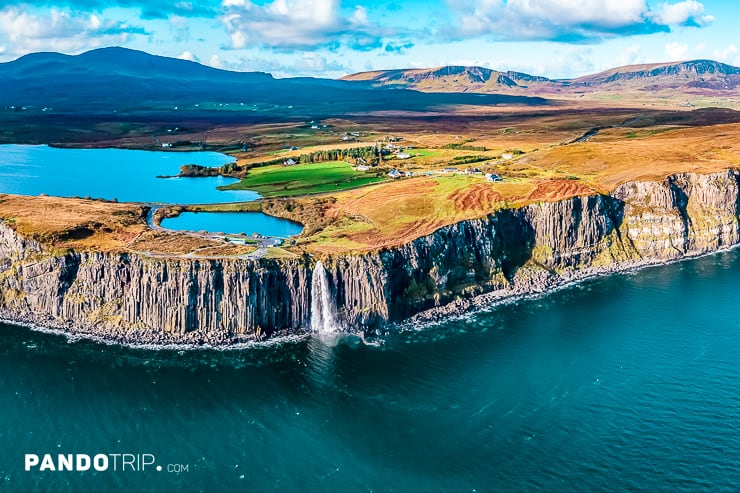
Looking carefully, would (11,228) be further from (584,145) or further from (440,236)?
(584,145)

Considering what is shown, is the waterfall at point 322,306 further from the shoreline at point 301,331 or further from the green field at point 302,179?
the green field at point 302,179

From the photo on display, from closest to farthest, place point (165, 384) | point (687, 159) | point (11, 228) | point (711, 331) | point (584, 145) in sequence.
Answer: point (165, 384) < point (711, 331) < point (11, 228) < point (687, 159) < point (584, 145)

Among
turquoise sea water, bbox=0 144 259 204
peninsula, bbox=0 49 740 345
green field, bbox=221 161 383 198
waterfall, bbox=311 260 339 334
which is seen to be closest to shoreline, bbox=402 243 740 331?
peninsula, bbox=0 49 740 345

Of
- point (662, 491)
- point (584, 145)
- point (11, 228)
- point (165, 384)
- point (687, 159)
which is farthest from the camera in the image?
point (584, 145)

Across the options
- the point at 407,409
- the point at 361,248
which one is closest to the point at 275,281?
the point at 361,248

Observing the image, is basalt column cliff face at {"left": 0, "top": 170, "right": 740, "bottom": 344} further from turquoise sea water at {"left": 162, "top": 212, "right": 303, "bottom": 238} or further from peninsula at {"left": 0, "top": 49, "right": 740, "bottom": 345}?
turquoise sea water at {"left": 162, "top": 212, "right": 303, "bottom": 238}

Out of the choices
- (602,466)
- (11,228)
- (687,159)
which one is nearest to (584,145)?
(687,159)

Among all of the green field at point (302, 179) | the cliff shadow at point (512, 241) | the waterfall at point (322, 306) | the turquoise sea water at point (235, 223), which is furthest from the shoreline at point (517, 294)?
the green field at point (302, 179)
